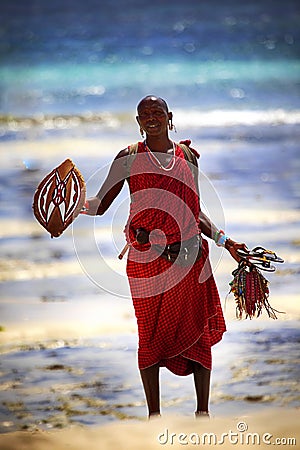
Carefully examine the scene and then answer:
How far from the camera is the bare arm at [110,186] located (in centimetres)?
350

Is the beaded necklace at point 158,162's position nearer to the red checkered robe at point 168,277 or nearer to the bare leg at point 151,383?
the red checkered robe at point 168,277

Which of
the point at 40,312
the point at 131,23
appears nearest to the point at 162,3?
the point at 131,23

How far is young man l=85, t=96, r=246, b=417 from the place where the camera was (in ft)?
11.3

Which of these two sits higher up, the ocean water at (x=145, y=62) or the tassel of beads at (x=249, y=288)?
the ocean water at (x=145, y=62)

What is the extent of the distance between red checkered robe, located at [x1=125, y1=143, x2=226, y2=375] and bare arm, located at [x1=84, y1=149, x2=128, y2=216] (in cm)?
4

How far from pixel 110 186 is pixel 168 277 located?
387 millimetres

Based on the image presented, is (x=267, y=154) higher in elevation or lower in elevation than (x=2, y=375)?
higher

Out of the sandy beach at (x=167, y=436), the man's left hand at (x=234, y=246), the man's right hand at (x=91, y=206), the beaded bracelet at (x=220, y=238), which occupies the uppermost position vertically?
the man's right hand at (x=91, y=206)

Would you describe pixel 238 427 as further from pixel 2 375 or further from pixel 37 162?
pixel 37 162

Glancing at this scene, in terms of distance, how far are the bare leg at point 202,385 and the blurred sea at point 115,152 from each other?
360 millimetres

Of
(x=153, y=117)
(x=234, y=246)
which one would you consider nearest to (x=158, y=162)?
(x=153, y=117)

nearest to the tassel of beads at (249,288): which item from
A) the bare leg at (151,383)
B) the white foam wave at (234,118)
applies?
the bare leg at (151,383)

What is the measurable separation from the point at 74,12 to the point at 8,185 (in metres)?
2.03

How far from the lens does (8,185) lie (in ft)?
25.1
